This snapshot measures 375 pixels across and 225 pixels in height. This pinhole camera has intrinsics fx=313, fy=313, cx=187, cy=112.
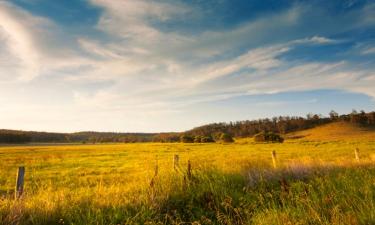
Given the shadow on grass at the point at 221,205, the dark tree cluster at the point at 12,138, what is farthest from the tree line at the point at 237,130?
the shadow on grass at the point at 221,205

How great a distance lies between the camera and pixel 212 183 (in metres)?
9.75

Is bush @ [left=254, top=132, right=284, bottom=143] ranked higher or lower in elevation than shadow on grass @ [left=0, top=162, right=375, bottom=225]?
higher

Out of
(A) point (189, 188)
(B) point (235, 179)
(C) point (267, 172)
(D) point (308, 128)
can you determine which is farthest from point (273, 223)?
(D) point (308, 128)

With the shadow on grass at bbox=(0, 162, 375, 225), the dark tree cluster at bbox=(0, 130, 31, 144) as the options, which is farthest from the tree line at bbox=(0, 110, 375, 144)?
the shadow on grass at bbox=(0, 162, 375, 225)

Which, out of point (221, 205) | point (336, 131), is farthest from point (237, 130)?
point (221, 205)

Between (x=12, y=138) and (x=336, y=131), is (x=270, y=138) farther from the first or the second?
(x=12, y=138)

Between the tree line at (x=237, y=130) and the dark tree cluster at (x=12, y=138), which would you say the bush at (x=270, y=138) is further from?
the dark tree cluster at (x=12, y=138)

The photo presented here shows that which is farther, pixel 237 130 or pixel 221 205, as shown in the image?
pixel 237 130

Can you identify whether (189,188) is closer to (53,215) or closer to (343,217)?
(53,215)

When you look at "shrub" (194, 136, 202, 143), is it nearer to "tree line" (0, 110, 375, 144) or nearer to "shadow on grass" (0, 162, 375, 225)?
"tree line" (0, 110, 375, 144)

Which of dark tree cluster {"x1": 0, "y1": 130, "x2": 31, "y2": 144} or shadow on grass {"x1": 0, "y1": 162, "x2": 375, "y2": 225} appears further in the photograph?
dark tree cluster {"x1": 0, "y1": 130, "x2": 31, "y2": 144}


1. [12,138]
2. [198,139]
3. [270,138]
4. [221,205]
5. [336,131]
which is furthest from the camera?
[12,138]

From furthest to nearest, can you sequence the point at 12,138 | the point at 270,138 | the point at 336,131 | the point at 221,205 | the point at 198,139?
the point at 12,138 → the point at 336,131 → the point at 198,139 → the point at 270,138 → the point at 221,205

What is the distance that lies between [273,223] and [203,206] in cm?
271
